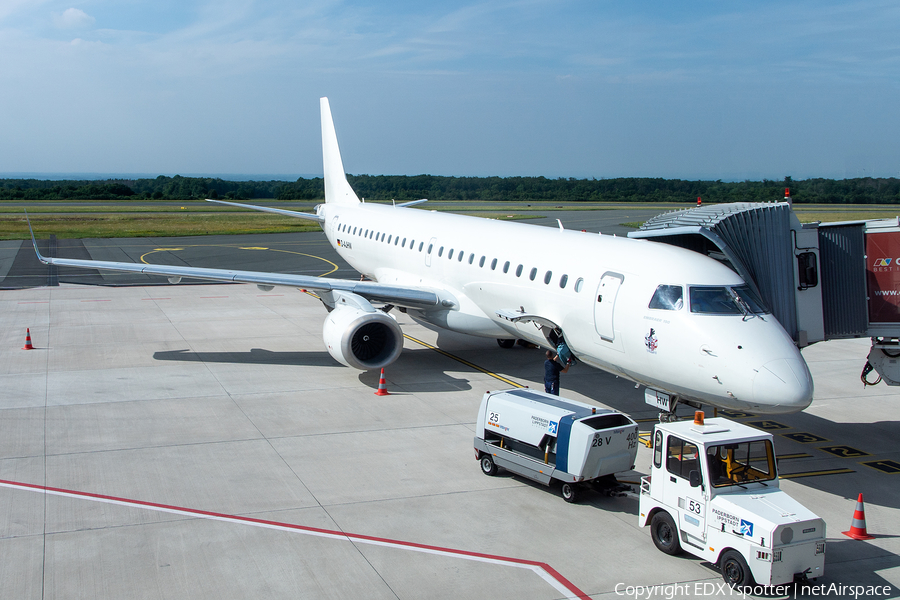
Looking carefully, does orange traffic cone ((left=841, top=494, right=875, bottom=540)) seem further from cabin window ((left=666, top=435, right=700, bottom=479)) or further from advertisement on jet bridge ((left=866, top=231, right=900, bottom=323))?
advertisement on jet bridge ((left=866, top=231, right=900, bottom=323))

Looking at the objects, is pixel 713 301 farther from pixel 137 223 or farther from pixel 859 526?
pixel 137 223

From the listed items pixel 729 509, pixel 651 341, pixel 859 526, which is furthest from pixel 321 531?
pixel 859 526

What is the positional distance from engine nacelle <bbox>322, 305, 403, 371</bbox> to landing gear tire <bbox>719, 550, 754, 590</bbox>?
446 inches

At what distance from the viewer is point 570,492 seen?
12602 millimetres

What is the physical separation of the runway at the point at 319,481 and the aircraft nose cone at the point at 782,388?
1884 mm

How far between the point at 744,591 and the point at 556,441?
3824 mm

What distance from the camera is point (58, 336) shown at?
992 inches

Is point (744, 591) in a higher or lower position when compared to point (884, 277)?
lower

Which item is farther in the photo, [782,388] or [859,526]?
[782,388]

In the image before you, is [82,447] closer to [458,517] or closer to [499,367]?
[458,517]

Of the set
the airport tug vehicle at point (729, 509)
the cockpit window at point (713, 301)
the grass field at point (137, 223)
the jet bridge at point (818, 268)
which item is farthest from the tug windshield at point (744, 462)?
the grass field at point (137, 223)

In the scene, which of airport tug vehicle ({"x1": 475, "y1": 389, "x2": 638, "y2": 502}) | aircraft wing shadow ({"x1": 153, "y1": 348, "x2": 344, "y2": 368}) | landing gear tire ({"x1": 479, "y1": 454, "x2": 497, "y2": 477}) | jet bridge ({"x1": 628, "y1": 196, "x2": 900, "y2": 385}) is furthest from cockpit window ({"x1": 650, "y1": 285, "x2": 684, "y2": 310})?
aircraft wing shadow ({"x1": 153, "y1": 348, "x2": 344, "y2": 368})

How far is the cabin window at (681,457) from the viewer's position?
10570 mm

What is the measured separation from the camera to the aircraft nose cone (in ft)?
40.2
